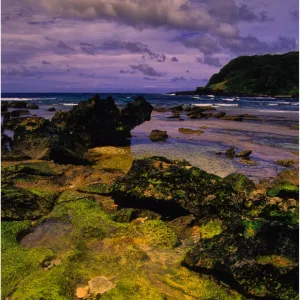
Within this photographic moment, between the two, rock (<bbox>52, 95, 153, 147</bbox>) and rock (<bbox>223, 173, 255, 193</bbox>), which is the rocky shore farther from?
rock (<bbox>52, 95, 153, 147</bbox>)

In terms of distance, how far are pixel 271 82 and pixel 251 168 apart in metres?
122

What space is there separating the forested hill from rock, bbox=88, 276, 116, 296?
122m

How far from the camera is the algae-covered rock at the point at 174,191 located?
8036 mm

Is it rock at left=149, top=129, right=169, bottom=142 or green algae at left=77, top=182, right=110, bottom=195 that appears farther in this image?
rock at left=149, top=129, right=169, bottom=142

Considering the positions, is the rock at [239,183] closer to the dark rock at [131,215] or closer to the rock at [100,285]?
the dark rock at [131,215]

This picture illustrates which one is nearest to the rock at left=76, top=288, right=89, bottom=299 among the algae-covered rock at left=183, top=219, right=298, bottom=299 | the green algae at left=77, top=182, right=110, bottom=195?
the algae-covered rock at left=183, top=219, right=298, bottom=299

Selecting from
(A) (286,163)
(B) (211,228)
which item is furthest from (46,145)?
(A) (286,163)

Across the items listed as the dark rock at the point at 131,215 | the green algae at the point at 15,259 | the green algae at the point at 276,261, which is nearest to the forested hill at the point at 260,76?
the dark rock at the point at 131,215

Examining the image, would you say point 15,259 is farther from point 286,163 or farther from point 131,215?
point 286,163

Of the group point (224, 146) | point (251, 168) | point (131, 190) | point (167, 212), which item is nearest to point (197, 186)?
point (167, 212)

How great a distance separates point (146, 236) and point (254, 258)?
2458mm

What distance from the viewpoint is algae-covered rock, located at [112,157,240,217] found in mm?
8036

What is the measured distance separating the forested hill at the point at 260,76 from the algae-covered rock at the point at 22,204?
12009 cm

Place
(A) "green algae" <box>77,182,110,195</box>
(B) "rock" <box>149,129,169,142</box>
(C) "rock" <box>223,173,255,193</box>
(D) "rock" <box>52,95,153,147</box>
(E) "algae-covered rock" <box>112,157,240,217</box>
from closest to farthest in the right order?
(E) "algae-covered rock" <box>112,157,240,217</box> < (C) "rock" <box>223,173,255,193</box> < (A) "green algae" <box>77,182,110,195</box> < (D) "rock" <box>52,95,153,147</box> < (B) "rock" <box>149,129,169,142</box>
